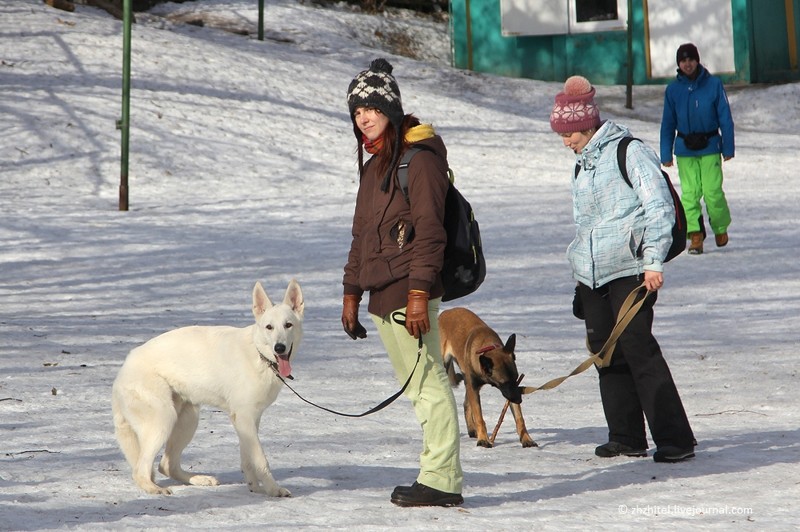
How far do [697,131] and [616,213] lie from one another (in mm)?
6821

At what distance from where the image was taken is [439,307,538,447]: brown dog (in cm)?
688

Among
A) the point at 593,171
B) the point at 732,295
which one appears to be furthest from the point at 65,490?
the point at 732,295

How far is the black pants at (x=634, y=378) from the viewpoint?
6.02m

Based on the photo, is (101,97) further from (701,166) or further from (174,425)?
(174,425)

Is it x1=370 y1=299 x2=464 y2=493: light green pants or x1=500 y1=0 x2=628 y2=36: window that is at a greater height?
x1=500 y1=0 x2=628 y2=36: window

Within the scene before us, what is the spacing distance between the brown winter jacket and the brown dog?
1.80 metres

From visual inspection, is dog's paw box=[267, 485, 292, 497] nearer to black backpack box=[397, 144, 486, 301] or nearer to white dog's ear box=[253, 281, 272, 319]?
white dog's ear box=[253, 281, 272, 319]

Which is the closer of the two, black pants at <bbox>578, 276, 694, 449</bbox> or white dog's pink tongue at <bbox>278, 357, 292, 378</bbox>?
white dog's pink tongue at <bbox>278, 357, 292, 378</bbox>

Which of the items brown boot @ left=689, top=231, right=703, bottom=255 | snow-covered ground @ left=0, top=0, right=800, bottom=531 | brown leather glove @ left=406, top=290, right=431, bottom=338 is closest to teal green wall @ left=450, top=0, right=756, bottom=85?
snow-covered ground @ left=0, top=0, right=800, bottom=531

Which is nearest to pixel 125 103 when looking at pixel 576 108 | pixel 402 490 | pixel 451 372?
pixel 451 372

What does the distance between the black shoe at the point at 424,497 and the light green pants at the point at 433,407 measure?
0.08ft

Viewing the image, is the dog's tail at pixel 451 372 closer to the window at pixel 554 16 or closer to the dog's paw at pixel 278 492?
the dog's paw at pixel 278 492

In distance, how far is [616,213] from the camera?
236 inches

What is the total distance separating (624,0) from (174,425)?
23.3 m
